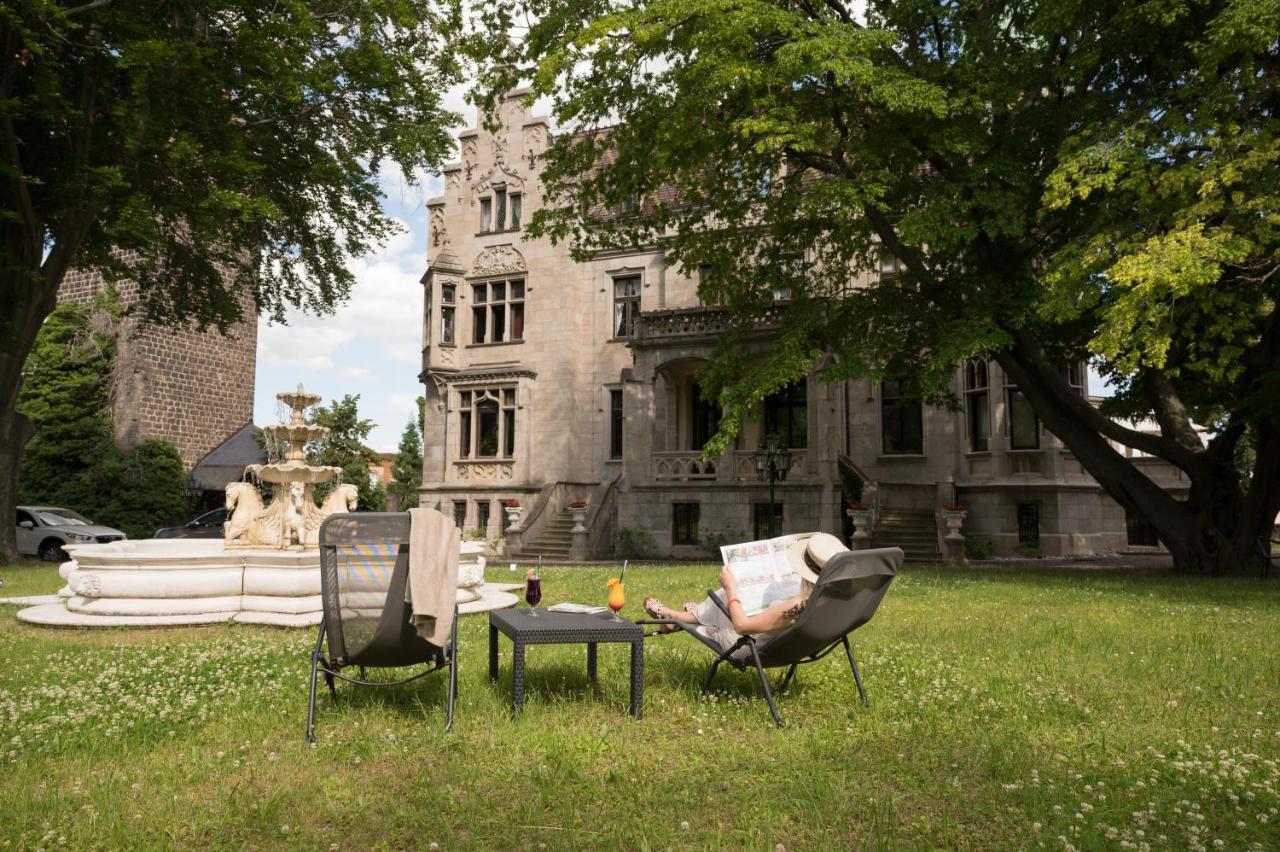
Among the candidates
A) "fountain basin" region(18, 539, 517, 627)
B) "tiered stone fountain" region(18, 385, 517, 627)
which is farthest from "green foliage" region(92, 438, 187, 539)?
"fountain basin" region(18, 539, 517, 627)

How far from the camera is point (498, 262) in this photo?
2958 cm

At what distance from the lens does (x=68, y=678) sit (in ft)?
21.0

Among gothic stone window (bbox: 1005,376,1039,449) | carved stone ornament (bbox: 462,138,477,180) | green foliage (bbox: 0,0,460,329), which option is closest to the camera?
green foliage (bbox: 0,0,460,329)

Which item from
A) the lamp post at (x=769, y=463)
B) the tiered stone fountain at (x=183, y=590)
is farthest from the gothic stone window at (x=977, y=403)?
the tiered stone fountain at (x=183, y=590)

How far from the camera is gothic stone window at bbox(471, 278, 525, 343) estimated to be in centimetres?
2931

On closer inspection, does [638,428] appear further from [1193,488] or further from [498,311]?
[1193,488]

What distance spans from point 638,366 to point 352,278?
8.38 metres

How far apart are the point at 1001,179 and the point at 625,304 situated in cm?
1548

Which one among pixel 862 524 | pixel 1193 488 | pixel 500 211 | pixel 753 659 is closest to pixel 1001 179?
pixel 1193 488

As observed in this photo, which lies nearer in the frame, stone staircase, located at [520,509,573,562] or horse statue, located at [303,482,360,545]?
horse statue, located at [303,482,360,545]

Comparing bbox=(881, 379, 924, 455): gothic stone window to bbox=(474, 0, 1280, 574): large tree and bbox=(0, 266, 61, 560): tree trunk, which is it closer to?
bbox=(474, 0, 1280, 574): large tree

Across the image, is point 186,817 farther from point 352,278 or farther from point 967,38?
point 352,278

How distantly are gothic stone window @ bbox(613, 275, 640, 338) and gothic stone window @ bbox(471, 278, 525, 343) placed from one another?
10.7 ft

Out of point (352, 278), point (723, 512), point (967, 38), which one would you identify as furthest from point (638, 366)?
point (967, 38)
